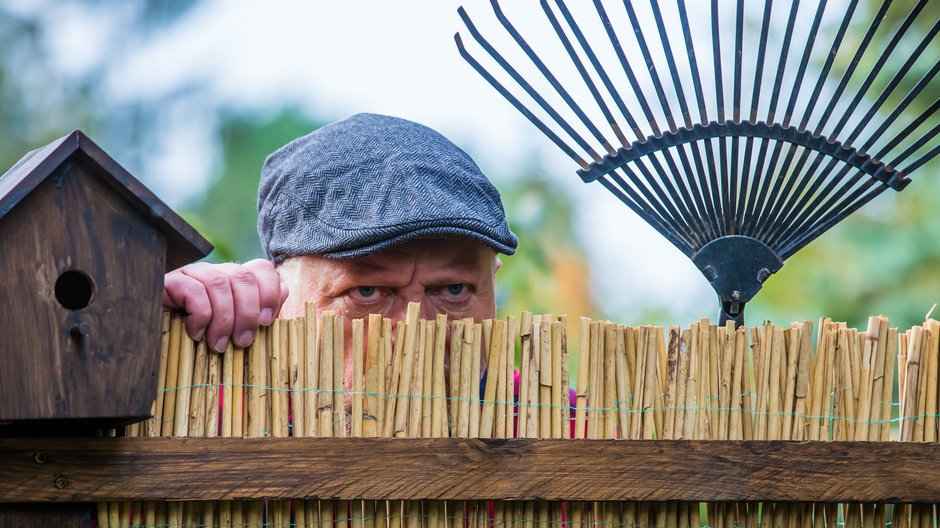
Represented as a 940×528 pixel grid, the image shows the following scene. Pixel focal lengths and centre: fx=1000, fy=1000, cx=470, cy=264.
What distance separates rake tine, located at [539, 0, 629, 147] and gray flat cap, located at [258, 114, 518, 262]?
0.39 metres

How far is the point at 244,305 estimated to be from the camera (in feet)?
5.72

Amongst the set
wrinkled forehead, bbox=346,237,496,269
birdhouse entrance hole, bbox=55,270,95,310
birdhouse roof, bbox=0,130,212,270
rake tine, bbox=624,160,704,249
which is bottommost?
birdhouse entrance hole, bbox=55,270,95,310

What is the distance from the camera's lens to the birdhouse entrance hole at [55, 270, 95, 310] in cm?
170

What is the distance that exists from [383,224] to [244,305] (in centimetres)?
57

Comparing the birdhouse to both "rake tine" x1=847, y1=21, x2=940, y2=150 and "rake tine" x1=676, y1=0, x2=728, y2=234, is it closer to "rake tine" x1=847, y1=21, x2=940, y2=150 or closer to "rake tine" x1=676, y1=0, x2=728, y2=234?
"rake tine" x1=676, y1=0, x2=728, y2=234

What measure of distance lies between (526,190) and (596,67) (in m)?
6.99

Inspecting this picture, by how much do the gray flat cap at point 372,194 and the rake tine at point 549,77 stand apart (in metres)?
0.35

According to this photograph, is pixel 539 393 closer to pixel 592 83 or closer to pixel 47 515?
pixel 592 83

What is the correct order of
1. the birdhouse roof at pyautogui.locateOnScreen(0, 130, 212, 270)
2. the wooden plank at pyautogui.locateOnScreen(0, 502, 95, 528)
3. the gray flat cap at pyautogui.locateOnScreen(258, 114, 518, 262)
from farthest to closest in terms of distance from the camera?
1. the gray flat cap at pyautogui.locateOnScreen(258, 114, 518, 262)
2. the wooden plank at pyautogui.locateOnScreen(0, 502, 95, 528)
3. the birdhouse roof at pyautogui.locateOnScreen(0, 130, 212, 270)

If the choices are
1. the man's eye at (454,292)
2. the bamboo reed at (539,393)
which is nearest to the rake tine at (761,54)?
the bamboo reed at (539,393)

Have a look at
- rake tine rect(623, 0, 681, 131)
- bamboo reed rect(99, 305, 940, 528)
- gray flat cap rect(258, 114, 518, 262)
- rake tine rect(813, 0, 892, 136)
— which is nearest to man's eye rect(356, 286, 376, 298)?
gray flat cap rect(258, 114, 518, 262)

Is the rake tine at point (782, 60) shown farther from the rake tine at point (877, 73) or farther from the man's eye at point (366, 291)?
the man's eye at point (366, 291)

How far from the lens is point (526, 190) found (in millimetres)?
9141

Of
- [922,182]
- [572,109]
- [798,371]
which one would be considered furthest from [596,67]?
[922,182]
